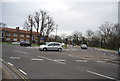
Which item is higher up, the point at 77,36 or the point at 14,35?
the point at 14,35

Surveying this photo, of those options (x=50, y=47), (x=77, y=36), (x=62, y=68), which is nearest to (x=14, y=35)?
(x=77, y=36)

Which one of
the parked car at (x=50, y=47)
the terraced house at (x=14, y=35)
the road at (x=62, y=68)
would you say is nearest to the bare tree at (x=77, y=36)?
the terraced house at (x=14, y=35)

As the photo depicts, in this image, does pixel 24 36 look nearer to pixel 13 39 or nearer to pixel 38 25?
pixel 13 39

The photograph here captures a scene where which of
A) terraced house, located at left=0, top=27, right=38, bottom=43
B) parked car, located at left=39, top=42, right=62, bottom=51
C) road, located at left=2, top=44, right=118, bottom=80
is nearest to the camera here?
road, located at left=2, top=44, right=118, bottom=80

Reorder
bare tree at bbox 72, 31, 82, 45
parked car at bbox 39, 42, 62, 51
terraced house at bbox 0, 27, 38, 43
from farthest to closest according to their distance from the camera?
bare tree at bbox 72, 31, 82, 45
terraced house at bbox 0, 27, 38, 43
parked car at bbox 39, 42, 62, 51

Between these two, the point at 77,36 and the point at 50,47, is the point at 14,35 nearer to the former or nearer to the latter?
the point at 77,36

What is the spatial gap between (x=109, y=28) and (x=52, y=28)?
78.3ft

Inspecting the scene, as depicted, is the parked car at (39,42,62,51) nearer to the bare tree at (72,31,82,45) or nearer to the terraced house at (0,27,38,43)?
the terraced house at (0,27,38,43)

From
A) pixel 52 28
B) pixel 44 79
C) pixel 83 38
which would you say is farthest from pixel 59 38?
pixel 44 79

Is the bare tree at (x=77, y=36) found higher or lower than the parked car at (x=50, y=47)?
higher

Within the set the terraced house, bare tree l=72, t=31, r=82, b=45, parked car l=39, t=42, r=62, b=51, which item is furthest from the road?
bare tree l=72, t=31, r=82, b=45

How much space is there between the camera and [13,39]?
97.2m

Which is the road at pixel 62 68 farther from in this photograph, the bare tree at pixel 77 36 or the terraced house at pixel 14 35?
the bare tree at pixel 77 36

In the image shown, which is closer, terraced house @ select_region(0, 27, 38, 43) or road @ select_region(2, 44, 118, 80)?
road @ select_region(2, 44, 118, 80)
